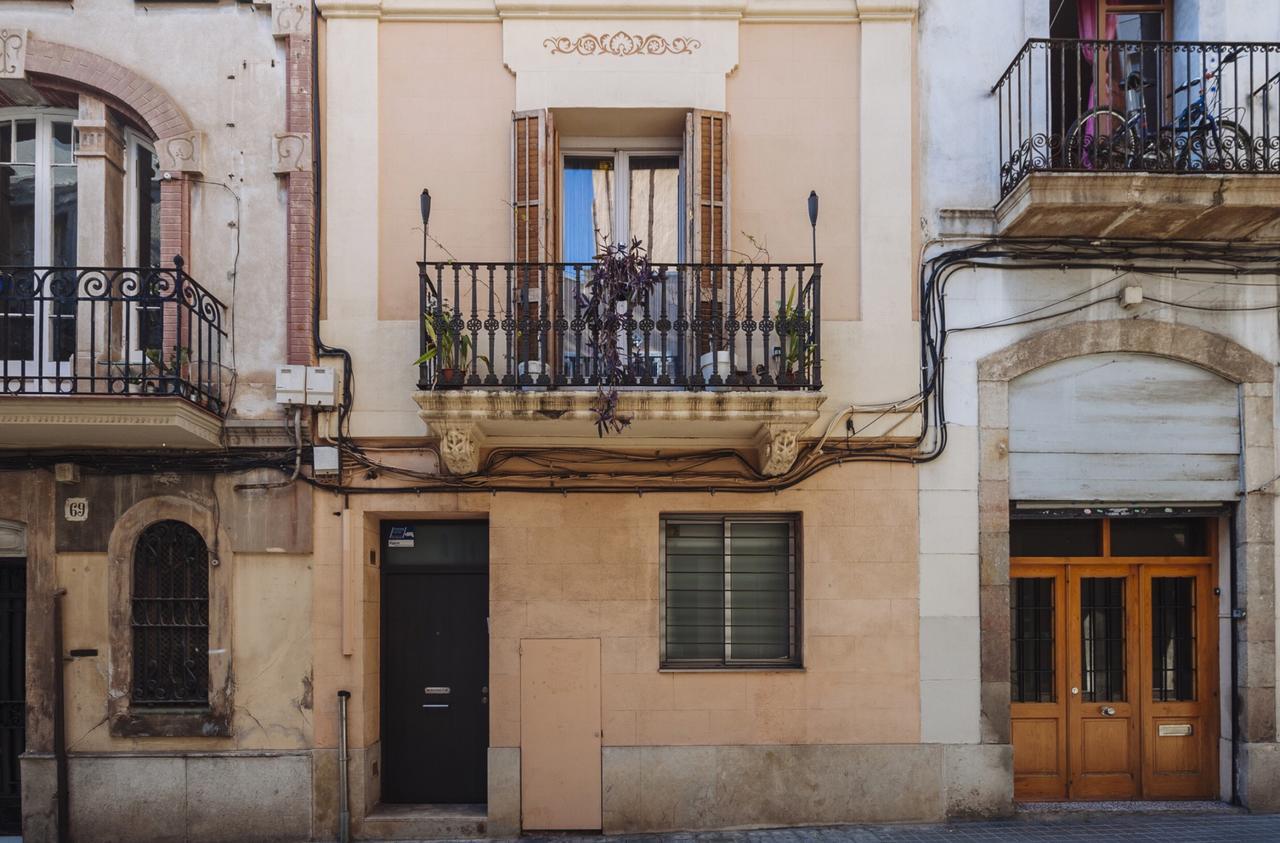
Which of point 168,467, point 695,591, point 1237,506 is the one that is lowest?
point 695,591

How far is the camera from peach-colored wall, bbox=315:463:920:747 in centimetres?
779

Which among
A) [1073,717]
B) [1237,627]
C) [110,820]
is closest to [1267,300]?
[1237,627]

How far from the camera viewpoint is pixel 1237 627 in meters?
8.10

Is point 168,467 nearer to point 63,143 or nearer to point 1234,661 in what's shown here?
point 63,143

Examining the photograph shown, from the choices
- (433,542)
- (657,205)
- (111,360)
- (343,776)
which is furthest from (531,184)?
(343,776)

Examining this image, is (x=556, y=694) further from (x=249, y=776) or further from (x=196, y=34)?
(x=196, y=34)

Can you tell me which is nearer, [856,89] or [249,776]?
[249,776]

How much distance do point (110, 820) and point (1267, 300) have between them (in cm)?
1123

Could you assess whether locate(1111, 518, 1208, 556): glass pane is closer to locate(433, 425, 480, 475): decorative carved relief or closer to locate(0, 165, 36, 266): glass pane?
locate(433, 425, 480, 475): decorative carved relief

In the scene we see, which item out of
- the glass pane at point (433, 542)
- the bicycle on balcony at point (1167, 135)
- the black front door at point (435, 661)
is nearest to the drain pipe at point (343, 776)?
the black front door at point (435, 661)

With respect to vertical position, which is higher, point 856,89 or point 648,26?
point 648,26

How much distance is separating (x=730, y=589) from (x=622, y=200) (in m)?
3.79

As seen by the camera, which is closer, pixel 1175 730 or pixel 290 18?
pixel 290 18

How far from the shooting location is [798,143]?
8.12m
